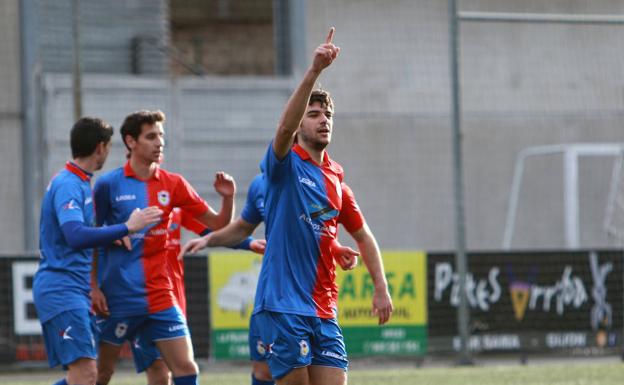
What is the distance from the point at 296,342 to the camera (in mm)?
6285

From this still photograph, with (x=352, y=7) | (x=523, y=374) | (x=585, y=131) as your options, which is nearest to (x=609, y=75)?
(x=585, y=131)

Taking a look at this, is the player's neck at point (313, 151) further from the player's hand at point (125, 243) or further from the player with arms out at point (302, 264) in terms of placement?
the player's hand at point (125, 243)

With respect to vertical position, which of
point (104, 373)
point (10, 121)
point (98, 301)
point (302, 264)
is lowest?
point (104, 373)

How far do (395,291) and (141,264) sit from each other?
7257 mm

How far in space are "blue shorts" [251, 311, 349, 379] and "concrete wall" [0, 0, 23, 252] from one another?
1284cm

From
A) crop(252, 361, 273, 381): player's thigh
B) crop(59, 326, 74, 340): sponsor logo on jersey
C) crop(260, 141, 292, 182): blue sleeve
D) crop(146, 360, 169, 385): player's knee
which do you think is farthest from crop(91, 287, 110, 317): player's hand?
crop(260, 141, 292, 182): blue sleeve

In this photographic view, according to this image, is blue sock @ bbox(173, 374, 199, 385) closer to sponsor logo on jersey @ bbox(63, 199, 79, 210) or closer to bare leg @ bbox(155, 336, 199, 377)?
bare leg @ bbox(155, 336, 199, 377)

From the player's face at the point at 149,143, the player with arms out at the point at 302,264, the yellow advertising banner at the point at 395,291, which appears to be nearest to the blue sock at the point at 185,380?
the player's face at the point at 149,143

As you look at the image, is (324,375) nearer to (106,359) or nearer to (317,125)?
(317,125)

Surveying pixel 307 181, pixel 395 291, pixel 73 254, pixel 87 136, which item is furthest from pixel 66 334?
pixel 395 291

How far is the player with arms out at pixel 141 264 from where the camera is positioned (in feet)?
26.9

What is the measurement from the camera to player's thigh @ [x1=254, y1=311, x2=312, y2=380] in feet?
20.6

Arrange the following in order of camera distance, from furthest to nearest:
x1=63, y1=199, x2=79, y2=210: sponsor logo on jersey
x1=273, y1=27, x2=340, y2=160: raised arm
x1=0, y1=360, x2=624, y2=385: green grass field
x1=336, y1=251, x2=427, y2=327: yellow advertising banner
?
x1=336, y1=251, x2=427, y2=327: yellow advertising banner → x1=0, y1=360, x2=624, y2=385: green grass field → x1=63, y1=199, x2=79, y2=210: sponsor logo on jersey → x1=273, y1=27, x2=340, y2=160: raised arm

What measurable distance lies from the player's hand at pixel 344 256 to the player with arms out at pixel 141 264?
1.78m
